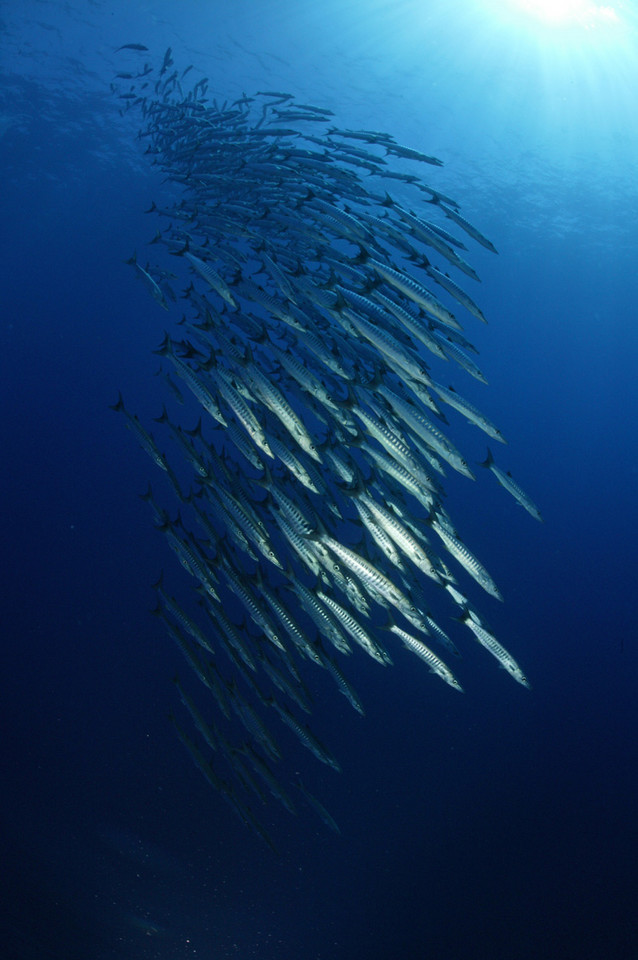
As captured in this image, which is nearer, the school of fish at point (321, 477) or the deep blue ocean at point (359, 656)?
the school of fish at point (321, 477)

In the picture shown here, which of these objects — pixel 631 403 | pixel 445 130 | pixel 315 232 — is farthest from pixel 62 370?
pixel 631 403

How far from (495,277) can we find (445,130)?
1237cm

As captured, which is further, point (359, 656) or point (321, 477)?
point (359, 656)

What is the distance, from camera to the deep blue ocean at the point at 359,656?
7910 mm

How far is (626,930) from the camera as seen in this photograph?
8.95 m

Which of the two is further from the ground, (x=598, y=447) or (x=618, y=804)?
(x=598, y=447)

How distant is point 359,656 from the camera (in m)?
11.2

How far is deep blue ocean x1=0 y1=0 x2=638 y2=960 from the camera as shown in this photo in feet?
26.0

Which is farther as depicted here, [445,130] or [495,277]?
[495,277]

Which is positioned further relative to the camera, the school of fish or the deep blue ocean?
the deep blue ocean

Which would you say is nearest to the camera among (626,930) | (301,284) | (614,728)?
(301,284)

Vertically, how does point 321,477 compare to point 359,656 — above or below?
above

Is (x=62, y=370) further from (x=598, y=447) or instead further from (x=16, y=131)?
(x=598, y=447)

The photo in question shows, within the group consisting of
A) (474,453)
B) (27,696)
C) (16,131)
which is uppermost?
(16,131)
